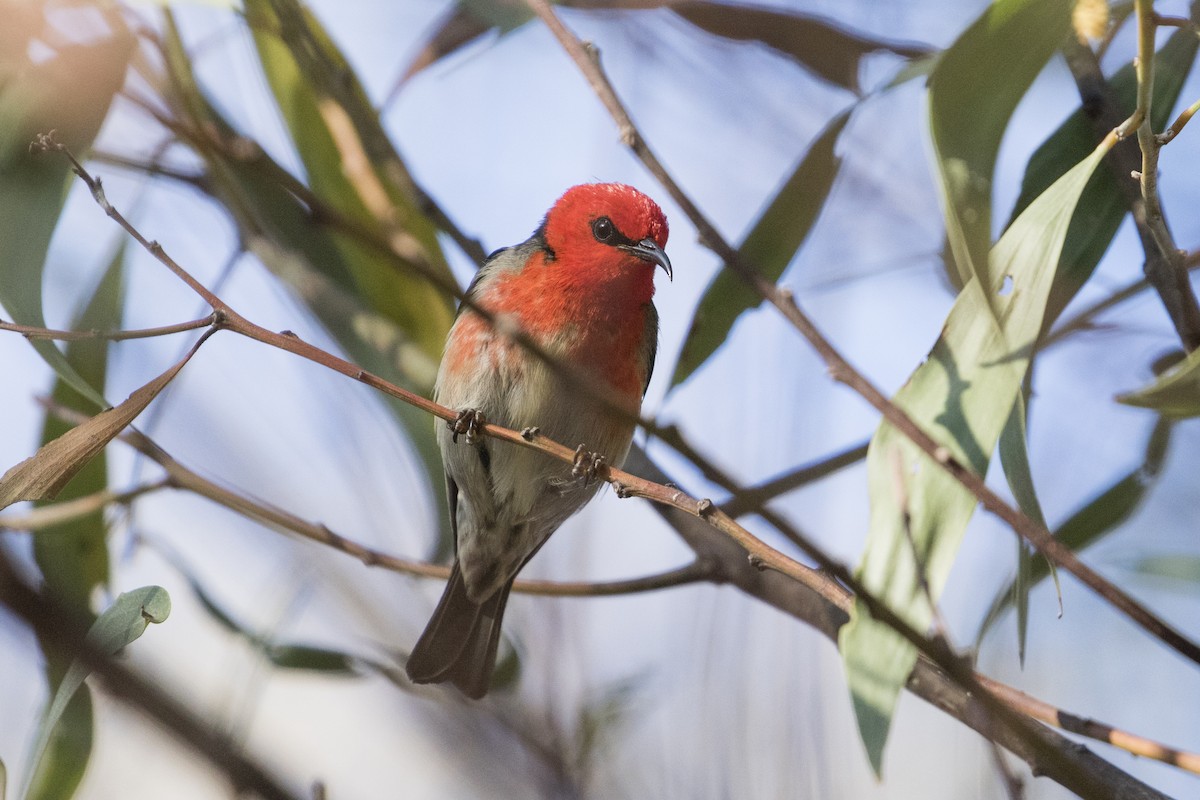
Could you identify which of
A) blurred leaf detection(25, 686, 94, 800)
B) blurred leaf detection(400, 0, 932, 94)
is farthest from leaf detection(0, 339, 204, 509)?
blurred leaf detection(400, 0, 932, 94)

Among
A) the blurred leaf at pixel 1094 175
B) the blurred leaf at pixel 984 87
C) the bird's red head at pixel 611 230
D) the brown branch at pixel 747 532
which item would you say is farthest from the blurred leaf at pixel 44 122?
the blurred leaf at pixel 1094 175

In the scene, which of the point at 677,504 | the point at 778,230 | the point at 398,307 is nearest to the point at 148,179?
the point at 398,307

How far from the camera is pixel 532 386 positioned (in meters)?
3.71

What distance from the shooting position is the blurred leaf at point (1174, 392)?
1.76 meters

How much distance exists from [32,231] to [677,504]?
5.50 feet

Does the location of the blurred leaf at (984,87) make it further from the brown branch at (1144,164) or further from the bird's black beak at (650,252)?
the bird's black beak at (650,252)

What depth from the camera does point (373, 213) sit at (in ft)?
13.0

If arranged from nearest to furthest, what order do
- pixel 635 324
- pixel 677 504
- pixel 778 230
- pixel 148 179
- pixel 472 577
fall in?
pixel 677 504 → pixel 778 230 → pixel 148 179 → pixel 635 324 → pixel 472 577

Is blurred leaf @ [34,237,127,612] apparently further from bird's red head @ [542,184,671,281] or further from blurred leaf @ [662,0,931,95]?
blurred leaf @ [662,0,931,95]

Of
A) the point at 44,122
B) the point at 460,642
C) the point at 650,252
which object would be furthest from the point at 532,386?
the point at 44,122

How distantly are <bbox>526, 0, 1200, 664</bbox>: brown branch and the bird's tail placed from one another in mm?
1658

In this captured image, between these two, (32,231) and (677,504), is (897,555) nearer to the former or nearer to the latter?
(677,504)

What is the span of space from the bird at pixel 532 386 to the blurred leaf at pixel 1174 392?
1939 millimetres

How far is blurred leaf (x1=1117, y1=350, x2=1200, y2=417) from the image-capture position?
1.76 metres
